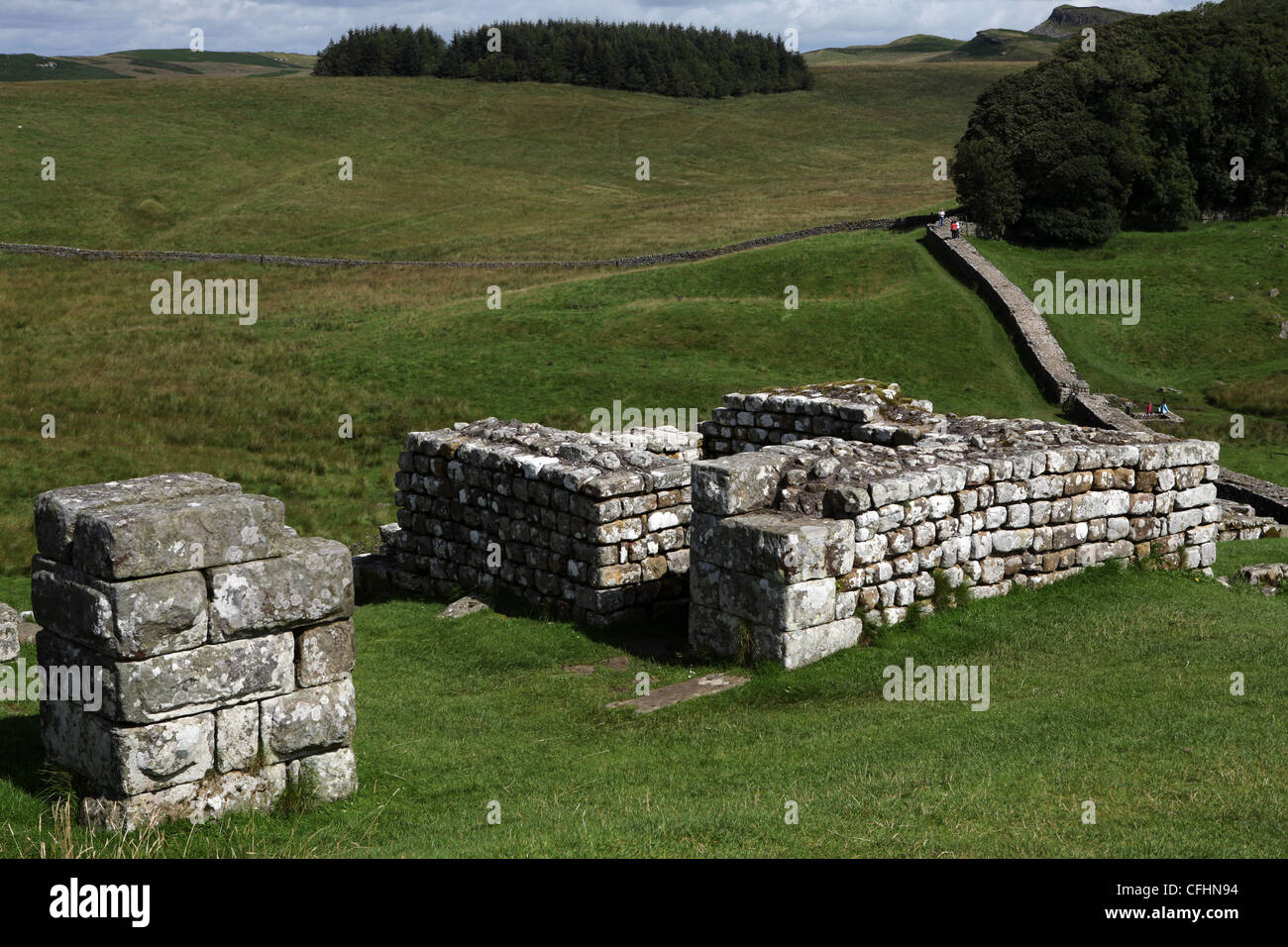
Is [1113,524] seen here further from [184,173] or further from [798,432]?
[184,173]

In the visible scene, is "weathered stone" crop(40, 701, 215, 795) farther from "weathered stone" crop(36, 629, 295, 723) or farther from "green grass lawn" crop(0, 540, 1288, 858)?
"green grass lawn" crop(0, 540, 1288, 858)

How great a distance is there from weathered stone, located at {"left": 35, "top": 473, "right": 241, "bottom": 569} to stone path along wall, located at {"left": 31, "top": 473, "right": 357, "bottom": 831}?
14 millimetres

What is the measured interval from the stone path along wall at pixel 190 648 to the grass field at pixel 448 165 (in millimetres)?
53608

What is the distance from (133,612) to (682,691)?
5.25m

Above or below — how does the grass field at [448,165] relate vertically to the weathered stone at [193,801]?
above

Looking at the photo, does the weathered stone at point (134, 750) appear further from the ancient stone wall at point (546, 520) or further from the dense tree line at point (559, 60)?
the dense tree line at point (559, 60)

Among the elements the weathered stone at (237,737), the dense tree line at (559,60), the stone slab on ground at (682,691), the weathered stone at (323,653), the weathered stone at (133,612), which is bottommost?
the stone slab on ground at (682,691)

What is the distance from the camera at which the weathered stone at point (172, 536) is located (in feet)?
22.9

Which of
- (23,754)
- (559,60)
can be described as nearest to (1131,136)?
(23,754)

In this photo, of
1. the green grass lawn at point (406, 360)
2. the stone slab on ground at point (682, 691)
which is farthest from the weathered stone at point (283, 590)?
the green grass lawn at point (406, 360)

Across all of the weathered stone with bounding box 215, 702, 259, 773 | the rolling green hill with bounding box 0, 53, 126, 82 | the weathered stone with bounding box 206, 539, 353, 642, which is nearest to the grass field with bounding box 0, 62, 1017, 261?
the weathered stone with bounding box 206, 539, 353, 642

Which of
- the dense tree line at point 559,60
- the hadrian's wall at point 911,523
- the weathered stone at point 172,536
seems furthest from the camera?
the dense tree line at point 559,60

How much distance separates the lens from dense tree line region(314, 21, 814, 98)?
127 m
